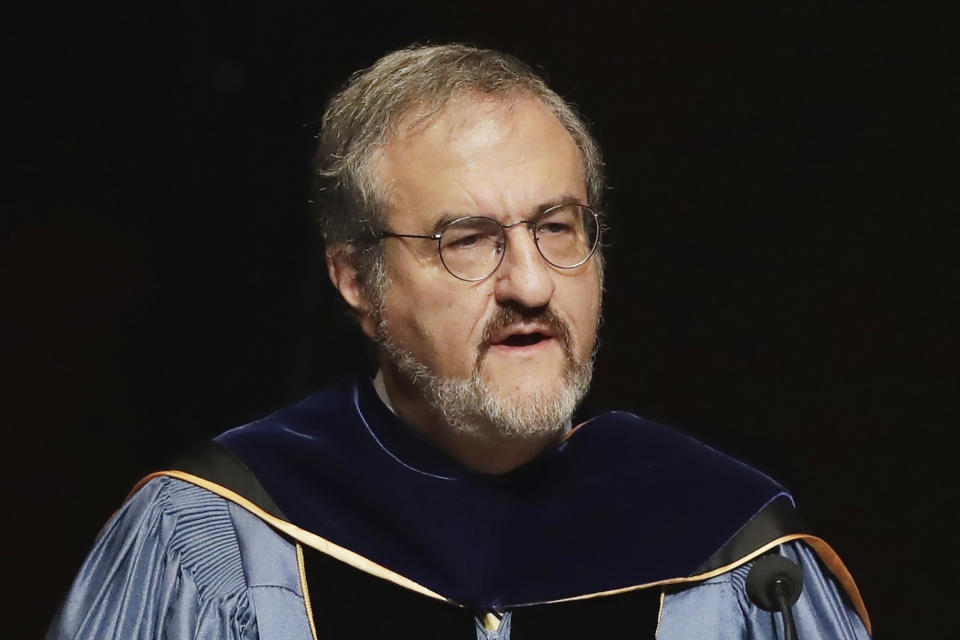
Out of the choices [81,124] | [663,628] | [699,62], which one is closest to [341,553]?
[663,628]

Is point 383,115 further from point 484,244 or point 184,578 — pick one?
point 184,578

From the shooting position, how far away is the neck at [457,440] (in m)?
2.23

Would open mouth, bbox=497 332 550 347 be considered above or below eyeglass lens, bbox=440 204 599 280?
below

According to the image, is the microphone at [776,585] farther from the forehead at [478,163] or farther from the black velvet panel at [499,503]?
the forehead at [478,163]

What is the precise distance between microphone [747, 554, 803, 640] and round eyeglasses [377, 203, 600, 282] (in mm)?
568

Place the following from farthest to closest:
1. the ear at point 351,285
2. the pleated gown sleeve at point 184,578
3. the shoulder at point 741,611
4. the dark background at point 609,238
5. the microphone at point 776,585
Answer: the dark background at point 609,238
the ear at point 351,285
the shoulder at point 741,611
the pleated gown sleeve at point 184,578
the microphone at point 776,585

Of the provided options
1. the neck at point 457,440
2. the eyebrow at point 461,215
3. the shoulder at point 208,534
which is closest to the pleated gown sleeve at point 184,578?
the shoulder at point 208,534

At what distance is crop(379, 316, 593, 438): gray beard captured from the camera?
2098 millimetres

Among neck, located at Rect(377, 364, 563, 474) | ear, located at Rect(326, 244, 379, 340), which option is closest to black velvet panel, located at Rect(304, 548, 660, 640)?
neck, located at Rect(377, 364, 563, 474)

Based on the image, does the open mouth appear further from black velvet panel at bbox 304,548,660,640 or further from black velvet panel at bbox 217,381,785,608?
black velvet panel at bbox 304,548,660,640

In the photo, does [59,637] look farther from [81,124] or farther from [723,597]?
[81,124]

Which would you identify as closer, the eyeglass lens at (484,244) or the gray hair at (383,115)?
the eyeglass lens at (484,244)

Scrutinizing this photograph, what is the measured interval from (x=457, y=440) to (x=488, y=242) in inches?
14.1

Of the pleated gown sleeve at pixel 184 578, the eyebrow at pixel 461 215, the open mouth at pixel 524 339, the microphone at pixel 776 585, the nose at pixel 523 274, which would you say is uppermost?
the eyebrow at pixel 461 215
